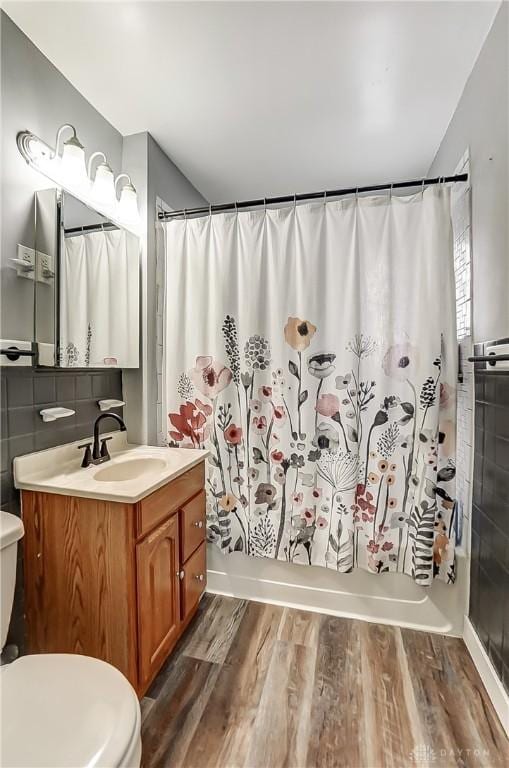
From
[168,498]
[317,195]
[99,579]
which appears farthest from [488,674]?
[317,195]

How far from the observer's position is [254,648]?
155 cm

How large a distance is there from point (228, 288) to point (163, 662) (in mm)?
1715

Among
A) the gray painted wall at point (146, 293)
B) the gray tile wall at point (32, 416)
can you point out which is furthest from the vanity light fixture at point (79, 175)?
the gray tile wall at point (32, 416)

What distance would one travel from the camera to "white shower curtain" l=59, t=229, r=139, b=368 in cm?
145

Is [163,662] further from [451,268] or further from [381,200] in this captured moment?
[381,200]

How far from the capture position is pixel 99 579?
3.97 feet

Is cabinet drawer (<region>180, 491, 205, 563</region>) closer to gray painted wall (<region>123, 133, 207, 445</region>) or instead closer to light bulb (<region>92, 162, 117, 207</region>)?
gray painted wall (<region>123, 133, 207, 445</region>)

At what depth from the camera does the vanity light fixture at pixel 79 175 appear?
1347mm

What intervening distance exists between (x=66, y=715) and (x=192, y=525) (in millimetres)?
833

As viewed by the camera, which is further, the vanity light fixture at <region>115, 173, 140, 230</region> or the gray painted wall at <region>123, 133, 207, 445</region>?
the gray painted wall at <region>123, 133, 207, 445</region>

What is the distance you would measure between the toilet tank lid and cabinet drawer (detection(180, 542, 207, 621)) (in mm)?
714

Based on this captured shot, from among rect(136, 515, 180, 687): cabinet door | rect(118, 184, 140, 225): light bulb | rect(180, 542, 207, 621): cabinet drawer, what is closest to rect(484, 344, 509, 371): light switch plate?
rect(136, 515, 180, 687): cabinet door

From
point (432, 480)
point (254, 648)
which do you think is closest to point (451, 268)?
point (432, 480)

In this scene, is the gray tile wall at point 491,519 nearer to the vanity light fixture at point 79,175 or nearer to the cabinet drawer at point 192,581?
the cabinet drawer at point 192,581
